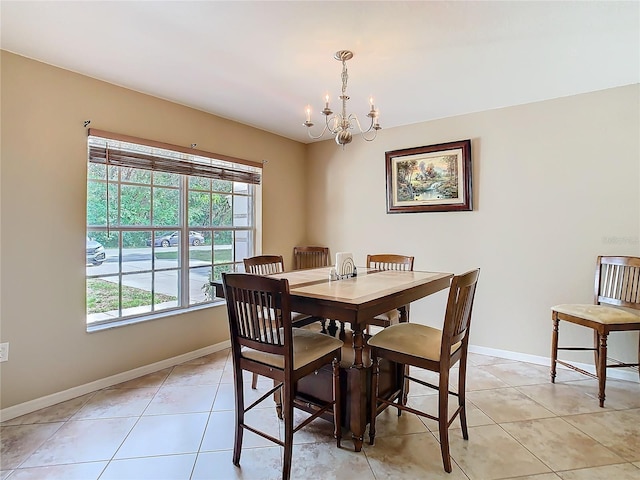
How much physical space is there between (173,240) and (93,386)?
4.28 feet

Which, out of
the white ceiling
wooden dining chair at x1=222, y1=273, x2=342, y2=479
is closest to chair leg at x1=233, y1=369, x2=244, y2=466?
wooden dining chair at x1=222, y1=273, x2=342, y2=479

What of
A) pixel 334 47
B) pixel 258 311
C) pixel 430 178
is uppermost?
pixel 334 47

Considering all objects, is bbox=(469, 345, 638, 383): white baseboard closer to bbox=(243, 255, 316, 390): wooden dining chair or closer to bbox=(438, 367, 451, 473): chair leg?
bbox=(243, 255, 316, 390): wooden dining chair

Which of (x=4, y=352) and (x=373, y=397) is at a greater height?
(x=4, y=352)

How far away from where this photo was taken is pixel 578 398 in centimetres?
254

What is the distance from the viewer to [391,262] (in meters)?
3.17

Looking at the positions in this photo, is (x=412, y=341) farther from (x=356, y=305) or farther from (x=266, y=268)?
(x=266, y=268)

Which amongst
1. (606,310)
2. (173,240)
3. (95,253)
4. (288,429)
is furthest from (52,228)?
(606,310)

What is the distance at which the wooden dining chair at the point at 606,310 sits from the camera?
8.04 ft

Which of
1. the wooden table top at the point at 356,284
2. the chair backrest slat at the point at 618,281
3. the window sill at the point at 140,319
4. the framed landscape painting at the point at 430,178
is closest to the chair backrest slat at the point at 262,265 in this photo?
the wooden table top at the point at 356,284

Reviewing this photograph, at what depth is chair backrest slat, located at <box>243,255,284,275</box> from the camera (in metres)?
2.88

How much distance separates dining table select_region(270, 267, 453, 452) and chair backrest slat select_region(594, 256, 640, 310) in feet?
4.89

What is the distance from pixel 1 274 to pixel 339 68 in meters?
2.63

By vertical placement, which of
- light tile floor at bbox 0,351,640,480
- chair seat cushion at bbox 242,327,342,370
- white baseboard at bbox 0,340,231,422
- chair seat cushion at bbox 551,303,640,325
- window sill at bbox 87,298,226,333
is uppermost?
chair seat cushion at bbox 551,303,640,325
